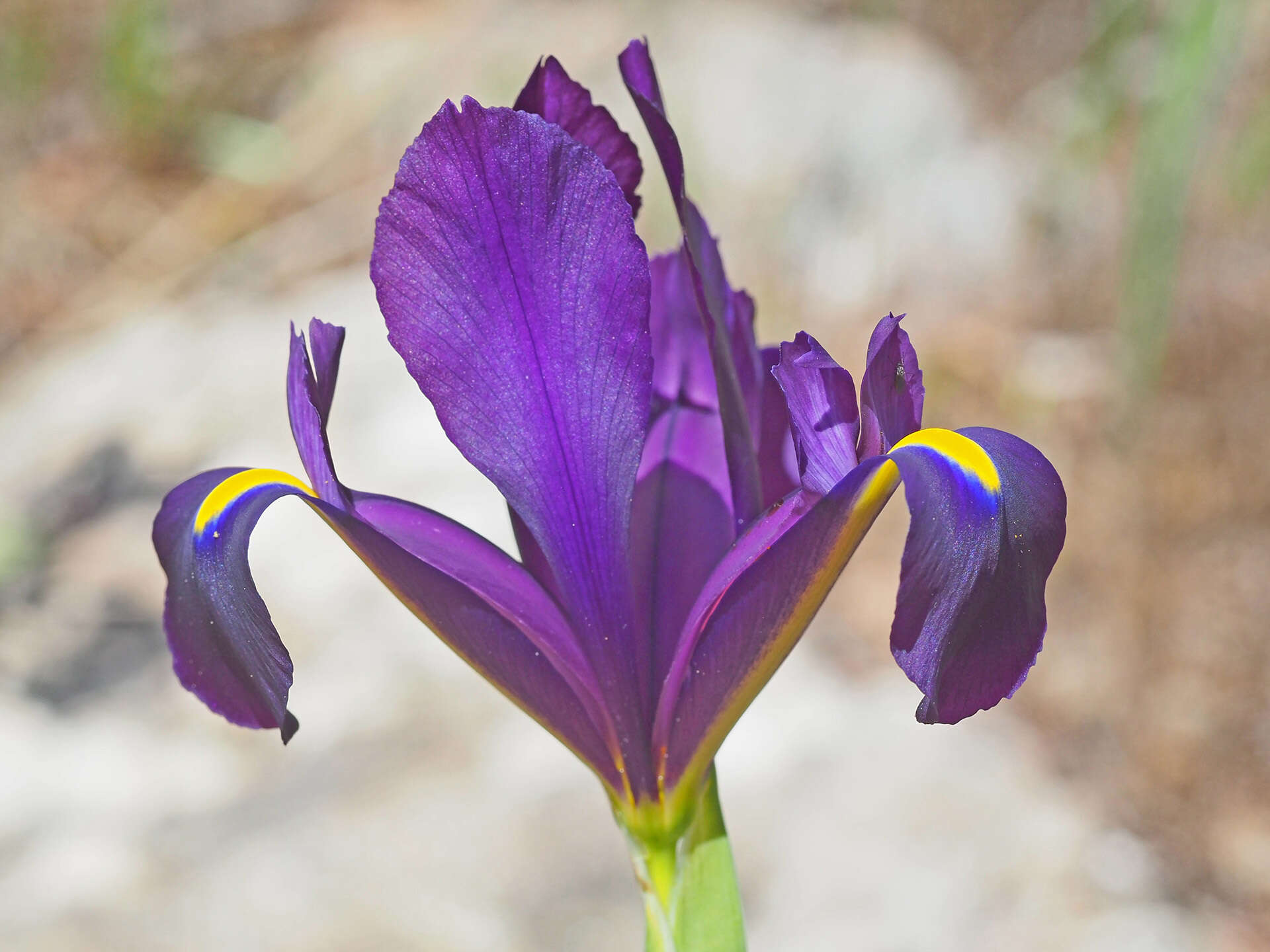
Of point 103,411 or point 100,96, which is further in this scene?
point 100,96

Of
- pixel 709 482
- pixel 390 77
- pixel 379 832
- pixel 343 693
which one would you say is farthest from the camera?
pixel 390 77

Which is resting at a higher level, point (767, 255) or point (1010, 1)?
point (1010, 1)

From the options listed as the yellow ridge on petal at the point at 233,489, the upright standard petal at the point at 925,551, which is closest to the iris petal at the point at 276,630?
the yellow ridge on petal at the point at 233,489

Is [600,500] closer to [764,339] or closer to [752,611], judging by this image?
[752,611]

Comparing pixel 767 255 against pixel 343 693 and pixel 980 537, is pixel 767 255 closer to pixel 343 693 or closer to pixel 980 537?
pixel 343 693

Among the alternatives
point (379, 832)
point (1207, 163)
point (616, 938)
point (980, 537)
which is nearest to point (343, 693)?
point (379, 832)

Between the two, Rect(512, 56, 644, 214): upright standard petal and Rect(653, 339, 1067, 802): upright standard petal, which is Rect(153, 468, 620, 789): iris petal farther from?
Rect(512, 56, 644, 214): upright standard petal

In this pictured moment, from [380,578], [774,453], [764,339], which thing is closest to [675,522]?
[774,453]

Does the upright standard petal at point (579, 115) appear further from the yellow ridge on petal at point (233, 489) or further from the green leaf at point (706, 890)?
A: the green leaf at point (706, 890)
